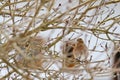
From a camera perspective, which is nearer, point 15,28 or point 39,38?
point 15,28

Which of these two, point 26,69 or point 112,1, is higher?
point 112,1

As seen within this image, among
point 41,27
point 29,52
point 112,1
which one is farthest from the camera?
point 112,1

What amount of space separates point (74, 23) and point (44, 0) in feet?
1.09

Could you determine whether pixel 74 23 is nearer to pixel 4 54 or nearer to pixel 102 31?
pixel 102 31

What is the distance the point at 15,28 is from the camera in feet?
3.35

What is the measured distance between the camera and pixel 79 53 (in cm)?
212

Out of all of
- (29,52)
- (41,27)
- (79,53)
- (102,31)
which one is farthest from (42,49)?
(79,53)

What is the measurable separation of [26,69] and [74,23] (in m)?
0.41

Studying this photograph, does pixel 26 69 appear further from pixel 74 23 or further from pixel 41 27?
pixel 74 23

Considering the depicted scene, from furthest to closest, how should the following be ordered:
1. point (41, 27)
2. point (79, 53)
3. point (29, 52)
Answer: point (79, 53) → point (29, 52) → point (41, 27)

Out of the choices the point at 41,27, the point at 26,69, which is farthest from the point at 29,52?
the point at 26,69

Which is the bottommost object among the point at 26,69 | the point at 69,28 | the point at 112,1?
→ the point at 26,69

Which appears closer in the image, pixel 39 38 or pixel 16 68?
pixel 16 68

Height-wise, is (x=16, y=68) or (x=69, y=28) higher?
(x=69, y=28)
